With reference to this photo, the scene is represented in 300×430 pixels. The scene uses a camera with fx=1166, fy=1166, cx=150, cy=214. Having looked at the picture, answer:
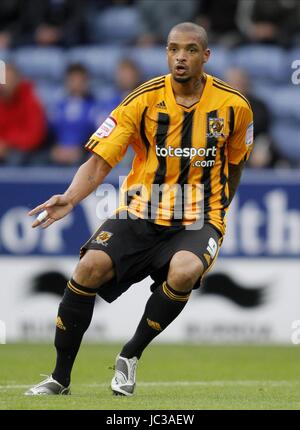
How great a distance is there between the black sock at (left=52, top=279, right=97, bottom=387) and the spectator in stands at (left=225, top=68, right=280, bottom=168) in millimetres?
6258

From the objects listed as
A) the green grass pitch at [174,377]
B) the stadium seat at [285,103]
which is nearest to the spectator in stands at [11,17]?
the stadium seat at [285,103]

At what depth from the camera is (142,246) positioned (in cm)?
762

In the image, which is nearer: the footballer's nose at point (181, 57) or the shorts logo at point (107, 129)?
the footballer's nose at point (181, 57)

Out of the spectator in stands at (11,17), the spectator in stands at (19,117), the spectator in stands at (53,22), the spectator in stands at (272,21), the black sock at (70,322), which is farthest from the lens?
the spectator in stands at (11,17)

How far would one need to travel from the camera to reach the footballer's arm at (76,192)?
7402 mm

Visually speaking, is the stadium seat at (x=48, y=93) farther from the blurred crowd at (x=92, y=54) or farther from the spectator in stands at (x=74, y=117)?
the spectator in stands at (x=74, y=117)

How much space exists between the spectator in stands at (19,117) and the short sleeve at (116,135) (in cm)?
628

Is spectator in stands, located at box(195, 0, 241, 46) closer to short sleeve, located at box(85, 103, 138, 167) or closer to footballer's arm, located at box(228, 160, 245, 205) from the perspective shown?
footballer's arm, located at box(228, 160, 245, 205)

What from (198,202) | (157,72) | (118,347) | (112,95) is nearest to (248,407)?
(198,202)

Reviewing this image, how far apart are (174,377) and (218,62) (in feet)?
21.3

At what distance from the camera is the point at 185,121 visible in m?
7.75

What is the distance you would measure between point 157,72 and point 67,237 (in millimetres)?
3627

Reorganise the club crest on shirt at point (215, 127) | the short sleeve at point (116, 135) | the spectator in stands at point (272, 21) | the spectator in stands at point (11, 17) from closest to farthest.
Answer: the short sleeve at point (116, 135)
the club crest on shirt at point (215, 127)
the spectator in stands at point (272, 21)
the spectator in stands at point (11, 17)
